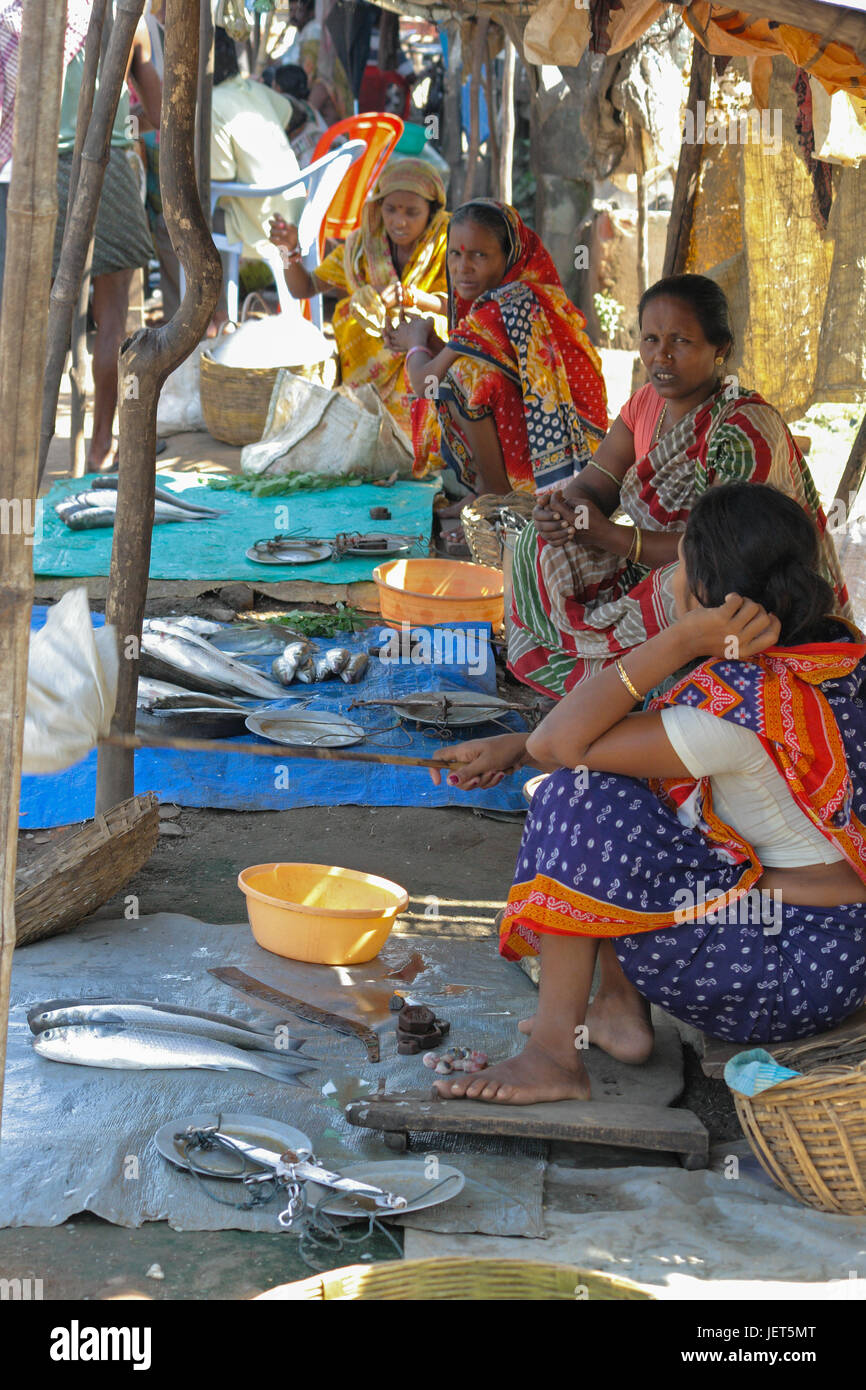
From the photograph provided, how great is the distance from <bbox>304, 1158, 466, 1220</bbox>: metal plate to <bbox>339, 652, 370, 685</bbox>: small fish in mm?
2646

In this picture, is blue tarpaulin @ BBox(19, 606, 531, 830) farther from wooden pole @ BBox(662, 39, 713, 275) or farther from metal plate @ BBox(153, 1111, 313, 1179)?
wooden pole @ BBox(662, 39, 713, 275)

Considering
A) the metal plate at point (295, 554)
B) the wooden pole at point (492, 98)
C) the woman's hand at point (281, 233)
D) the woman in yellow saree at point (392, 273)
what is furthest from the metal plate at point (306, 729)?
the wooden pole at point (492, 98)

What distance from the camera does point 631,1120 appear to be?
7.32 ft

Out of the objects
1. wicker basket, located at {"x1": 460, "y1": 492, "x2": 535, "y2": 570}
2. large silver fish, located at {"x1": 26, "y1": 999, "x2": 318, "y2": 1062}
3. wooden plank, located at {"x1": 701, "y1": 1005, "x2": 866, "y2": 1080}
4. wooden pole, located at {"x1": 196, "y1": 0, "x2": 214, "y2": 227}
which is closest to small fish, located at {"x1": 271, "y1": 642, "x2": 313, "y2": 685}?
wicker basket, located at {"x1": 460, "y1": 492, "x2": 535, "y2": 570}

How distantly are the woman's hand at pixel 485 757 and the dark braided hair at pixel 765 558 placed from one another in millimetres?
577

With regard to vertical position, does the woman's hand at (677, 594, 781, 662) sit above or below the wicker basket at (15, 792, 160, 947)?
above

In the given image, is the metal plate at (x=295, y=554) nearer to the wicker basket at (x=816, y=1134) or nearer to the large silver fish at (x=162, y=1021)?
the large silver fish at (x=162, y=1021)

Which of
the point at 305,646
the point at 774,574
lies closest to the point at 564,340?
the point at 305,646

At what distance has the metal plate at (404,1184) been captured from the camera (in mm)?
2010

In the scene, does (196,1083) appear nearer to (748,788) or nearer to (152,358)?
(748,788)

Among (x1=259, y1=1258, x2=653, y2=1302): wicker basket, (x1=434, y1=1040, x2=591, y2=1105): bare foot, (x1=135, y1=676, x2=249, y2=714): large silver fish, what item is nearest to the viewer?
(x1=259, y1=1258, x2=653, y2=1302): wicker basket

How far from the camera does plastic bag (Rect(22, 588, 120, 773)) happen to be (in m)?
2.05

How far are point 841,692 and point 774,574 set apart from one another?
0.75 ft

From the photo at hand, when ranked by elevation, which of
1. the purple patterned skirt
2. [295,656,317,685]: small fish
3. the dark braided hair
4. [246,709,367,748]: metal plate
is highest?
the dark braided hair
